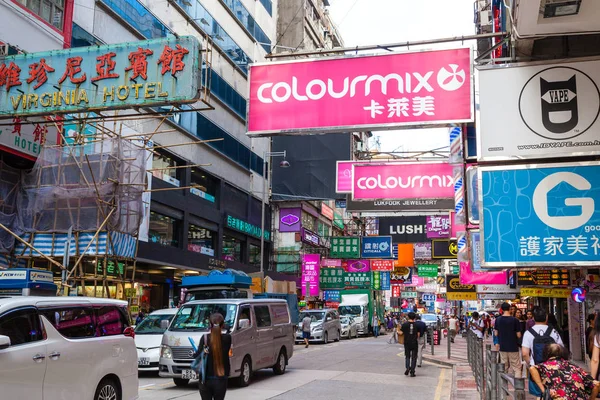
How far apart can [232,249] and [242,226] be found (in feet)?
5.56

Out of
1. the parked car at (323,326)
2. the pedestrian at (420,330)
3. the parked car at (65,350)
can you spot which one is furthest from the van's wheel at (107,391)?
the parked car at (323,326)

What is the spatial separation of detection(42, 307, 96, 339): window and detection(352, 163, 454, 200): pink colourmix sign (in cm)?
682

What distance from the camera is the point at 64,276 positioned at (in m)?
18.2

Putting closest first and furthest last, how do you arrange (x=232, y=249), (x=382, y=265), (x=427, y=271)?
(x=232, y=249)
(x=382, y=265)
(x=427, y=271)

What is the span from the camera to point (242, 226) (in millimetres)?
42188

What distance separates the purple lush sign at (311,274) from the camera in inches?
1774

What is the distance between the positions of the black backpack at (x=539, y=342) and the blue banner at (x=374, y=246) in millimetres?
27866

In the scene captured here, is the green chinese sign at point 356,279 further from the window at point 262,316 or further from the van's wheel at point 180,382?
the van's wheel at point 180,382

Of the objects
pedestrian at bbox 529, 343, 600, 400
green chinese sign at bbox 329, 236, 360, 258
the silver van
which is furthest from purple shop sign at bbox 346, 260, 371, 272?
pedestrian at bbox 529, 343, 600, 400

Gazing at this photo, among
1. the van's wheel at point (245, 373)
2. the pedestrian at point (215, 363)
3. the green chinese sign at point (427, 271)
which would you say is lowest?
the van's wheel at point (245, 373)

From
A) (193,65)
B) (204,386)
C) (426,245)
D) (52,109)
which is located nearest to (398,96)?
(204,386)

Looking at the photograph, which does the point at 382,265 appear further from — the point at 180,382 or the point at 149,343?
the point at 180,382

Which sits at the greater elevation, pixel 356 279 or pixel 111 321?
pixel 356 279

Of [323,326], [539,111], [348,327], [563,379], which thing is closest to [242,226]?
[348,327]
